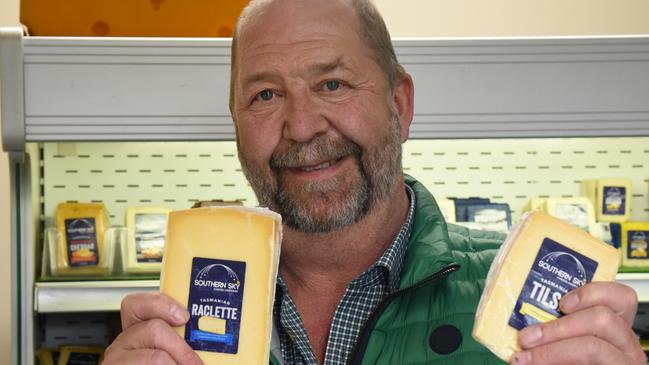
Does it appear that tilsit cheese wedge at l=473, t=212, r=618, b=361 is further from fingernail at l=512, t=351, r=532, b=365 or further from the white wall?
the white wall

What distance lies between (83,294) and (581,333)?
164 centimetres

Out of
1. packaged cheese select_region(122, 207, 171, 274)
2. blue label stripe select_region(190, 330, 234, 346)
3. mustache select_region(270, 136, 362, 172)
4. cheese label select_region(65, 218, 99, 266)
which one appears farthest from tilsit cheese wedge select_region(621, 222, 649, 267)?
blue label stripe select_region(190, 330, 234, 346)

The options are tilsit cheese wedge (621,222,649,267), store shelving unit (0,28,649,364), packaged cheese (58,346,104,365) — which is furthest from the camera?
tilsit cheese wedge (621,222,649,267)

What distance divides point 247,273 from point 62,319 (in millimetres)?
1549

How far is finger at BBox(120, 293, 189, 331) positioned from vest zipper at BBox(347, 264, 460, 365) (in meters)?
0.47

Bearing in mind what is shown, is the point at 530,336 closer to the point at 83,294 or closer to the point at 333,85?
the point at 333,85

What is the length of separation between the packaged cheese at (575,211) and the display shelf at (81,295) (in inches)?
55.8

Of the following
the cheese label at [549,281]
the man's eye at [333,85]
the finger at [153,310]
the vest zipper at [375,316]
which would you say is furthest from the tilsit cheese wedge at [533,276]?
the man's eye at [333,85]

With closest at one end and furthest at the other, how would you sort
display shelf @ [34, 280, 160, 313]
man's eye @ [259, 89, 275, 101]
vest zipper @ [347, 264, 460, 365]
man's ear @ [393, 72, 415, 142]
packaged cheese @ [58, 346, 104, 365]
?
vest zipper @ [347, 264, 460, 365] < man's eye @ [259, 89, 275, 101] < man's ear @ [393, 72, 415, 142] < display shelf @ [34, 280, 160, 313] < packaged cheese @ [58, 346, 104, 365]

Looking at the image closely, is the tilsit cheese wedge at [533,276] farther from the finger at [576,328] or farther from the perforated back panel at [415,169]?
the perforated back panel at [415,169]

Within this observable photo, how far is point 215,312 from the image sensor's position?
5.24 feet

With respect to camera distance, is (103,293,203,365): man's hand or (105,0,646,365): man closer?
(103,293,203,365): man's hand

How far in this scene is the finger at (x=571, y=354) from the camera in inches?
59.5

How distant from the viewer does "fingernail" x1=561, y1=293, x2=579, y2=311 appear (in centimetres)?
152
